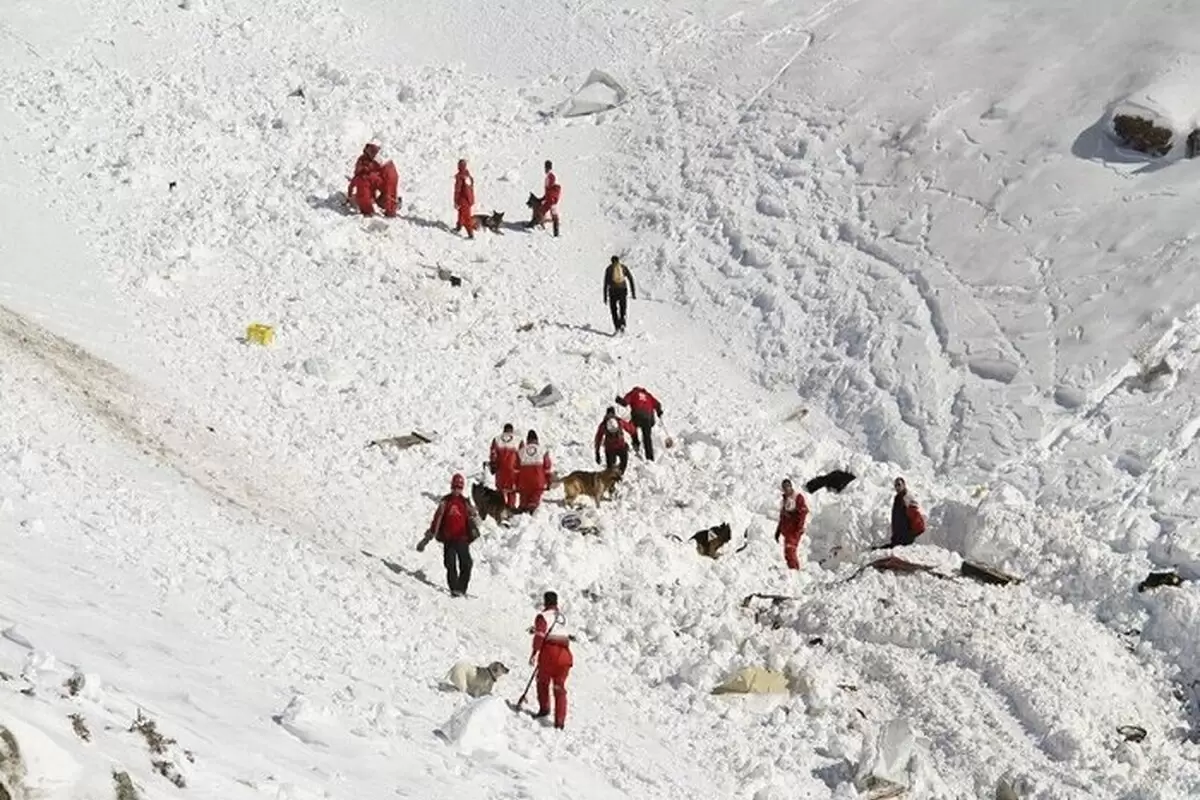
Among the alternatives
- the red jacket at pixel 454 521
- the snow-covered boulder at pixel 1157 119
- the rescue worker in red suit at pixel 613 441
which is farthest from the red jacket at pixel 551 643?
the snow-covered boulder at pixel 1157 119

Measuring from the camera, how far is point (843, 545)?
57.8 feet

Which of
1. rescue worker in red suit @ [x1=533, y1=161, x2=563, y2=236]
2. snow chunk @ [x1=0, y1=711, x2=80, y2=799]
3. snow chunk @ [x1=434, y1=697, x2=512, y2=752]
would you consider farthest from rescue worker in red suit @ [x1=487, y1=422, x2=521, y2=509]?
snow chunk @ [x1=0, y1=711, x2=80, y2=799]

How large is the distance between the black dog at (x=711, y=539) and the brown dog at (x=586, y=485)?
1231 millimetres

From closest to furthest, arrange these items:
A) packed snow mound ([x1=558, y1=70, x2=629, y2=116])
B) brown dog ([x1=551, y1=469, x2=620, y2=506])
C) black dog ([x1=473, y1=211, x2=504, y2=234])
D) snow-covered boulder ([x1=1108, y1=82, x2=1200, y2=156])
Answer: brown dog ([x1=551, y1=469, x2=620, y2=506]) < snow-covered boulder ([x1=1108, y1=82, x2=1200, y2=156]) < black dog ([x1=473, y1=211, x2=504, y2=234]) < packed snow mound ([x1=558, y1=70, x2=629, y2=116])

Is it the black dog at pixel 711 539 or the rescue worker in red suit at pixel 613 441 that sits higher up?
the rescue worker in red suit at pixel 613 441

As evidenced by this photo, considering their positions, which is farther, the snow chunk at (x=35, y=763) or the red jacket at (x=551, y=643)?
the red jacket at (x=551, y=643)

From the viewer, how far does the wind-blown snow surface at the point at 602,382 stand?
40.7 ft

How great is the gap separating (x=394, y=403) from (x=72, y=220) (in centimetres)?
692

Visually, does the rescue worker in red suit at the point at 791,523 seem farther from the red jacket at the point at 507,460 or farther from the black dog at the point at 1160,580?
the black dog at the point at 1160,580

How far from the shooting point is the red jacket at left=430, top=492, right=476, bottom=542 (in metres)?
15.0

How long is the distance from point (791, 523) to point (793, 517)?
0.09 meters

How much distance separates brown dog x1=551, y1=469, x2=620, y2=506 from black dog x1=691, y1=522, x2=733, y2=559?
1.23m

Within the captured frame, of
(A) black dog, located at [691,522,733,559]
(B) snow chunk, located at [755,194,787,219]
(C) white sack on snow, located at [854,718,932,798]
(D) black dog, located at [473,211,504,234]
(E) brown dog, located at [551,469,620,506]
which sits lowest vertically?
(C) white sack on snow, located at [854,718,932,798]

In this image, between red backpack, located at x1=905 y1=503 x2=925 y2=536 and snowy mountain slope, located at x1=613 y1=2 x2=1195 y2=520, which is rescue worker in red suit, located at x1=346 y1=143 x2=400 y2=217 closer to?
snowy mountain slope, located at x1=613 y1=2 x2=1195 y2=520
